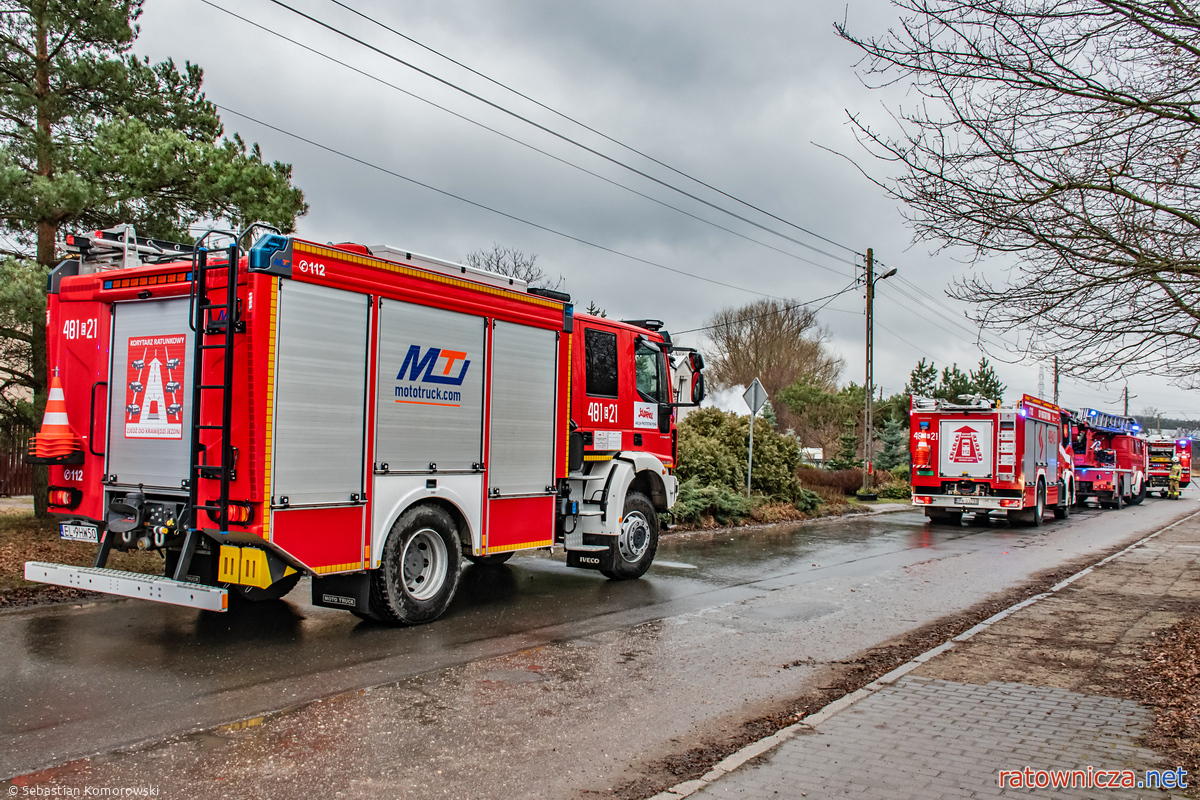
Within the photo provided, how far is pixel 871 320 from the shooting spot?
28109mm

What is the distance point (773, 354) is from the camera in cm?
4978

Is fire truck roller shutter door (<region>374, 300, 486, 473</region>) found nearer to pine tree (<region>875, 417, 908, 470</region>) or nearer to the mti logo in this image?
the mti logo

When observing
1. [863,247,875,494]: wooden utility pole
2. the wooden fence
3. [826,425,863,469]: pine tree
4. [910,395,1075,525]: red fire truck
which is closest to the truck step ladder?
the wooden fence

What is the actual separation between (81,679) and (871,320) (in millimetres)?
25436

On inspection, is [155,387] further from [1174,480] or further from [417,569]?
[1174,480]

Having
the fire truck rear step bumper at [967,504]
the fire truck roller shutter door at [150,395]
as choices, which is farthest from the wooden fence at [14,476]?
the fire truck rear step bumper at [967,504]

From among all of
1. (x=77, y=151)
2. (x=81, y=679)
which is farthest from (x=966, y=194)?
(x=77, y=151)

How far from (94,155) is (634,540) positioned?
304 inches

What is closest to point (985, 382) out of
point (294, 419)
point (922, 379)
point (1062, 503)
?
point (922, 379)

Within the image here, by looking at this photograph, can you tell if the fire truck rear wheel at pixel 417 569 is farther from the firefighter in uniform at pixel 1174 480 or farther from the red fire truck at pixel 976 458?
the firefighter in uniform at pixel 1174 480

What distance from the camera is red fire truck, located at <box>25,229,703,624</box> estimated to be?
668 cm

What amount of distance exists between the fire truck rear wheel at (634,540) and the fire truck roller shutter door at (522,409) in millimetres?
1590

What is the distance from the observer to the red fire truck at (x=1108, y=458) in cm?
2877

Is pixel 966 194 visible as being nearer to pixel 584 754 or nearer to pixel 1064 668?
pixel 1064 668
